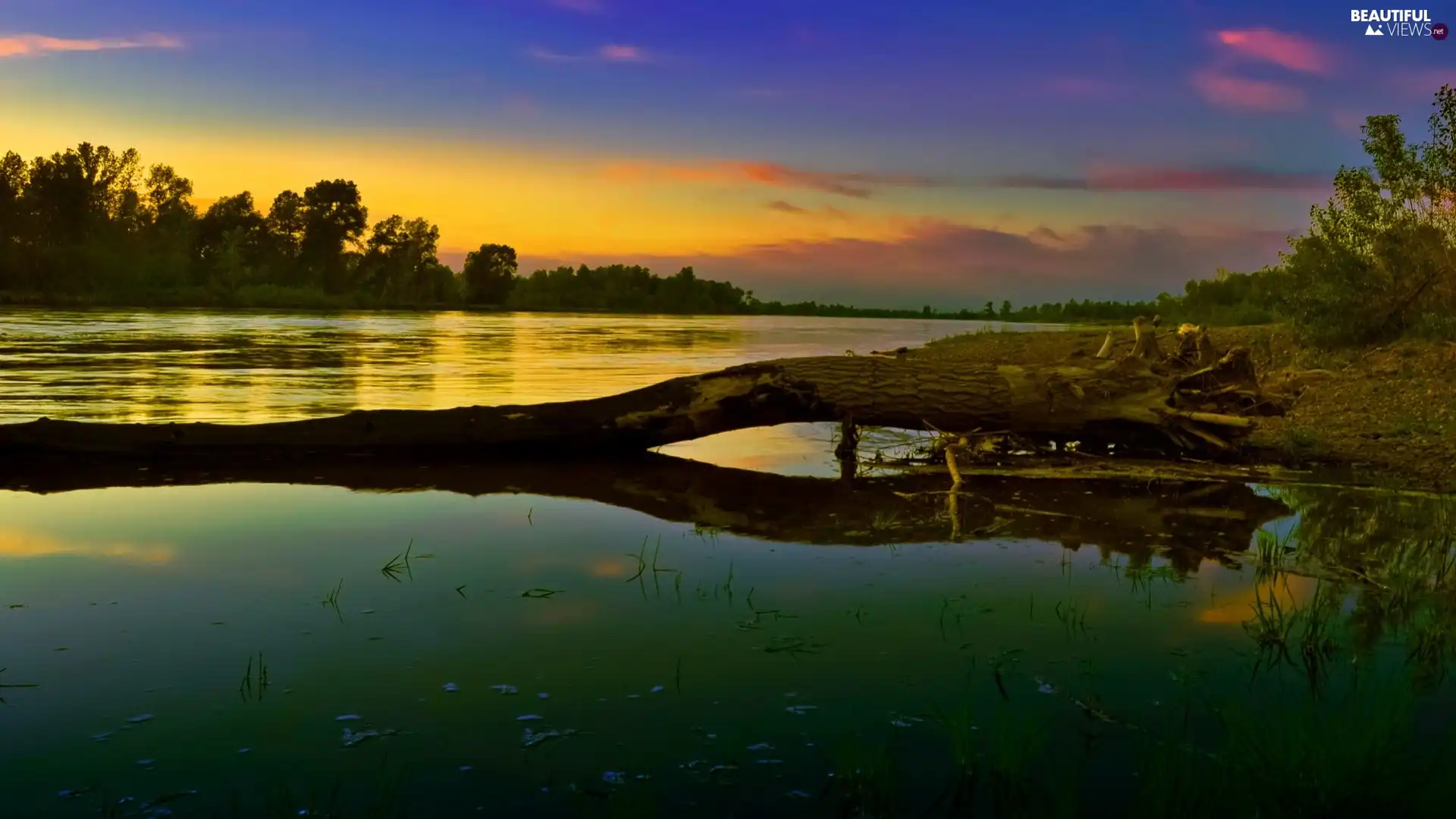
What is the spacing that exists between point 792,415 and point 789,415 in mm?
44

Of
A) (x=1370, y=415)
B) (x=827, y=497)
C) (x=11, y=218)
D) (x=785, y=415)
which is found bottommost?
(x=827, y=497)

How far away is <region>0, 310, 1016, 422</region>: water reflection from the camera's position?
18453 millimetres

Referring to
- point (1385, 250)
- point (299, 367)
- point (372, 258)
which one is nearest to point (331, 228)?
point (372, 258)

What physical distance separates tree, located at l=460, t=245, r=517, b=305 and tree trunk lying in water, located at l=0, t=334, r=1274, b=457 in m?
149

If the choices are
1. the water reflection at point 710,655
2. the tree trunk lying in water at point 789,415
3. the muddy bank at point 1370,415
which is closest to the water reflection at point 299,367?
the tree trunk lying in water at point 789,415

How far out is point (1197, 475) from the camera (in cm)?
1162

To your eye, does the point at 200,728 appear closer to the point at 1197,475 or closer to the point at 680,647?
the point at 680,647

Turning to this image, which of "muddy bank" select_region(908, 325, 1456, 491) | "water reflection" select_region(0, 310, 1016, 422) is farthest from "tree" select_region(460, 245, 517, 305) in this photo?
"muddy bank" select_region(908, 325, 1456, 491)

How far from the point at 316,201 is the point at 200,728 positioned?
14602cm

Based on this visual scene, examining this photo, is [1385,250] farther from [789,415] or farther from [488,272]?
[488,272]

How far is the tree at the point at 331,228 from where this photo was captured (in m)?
137

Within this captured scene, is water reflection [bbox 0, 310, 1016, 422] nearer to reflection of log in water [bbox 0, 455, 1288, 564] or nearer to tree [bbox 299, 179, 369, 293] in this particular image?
reflection of log in water [bbox 0, 455, 1288, 564]

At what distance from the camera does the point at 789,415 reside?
43.4 feet

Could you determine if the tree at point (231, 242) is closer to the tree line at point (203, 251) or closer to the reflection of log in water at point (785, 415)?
the tree line at point (203, 251)
